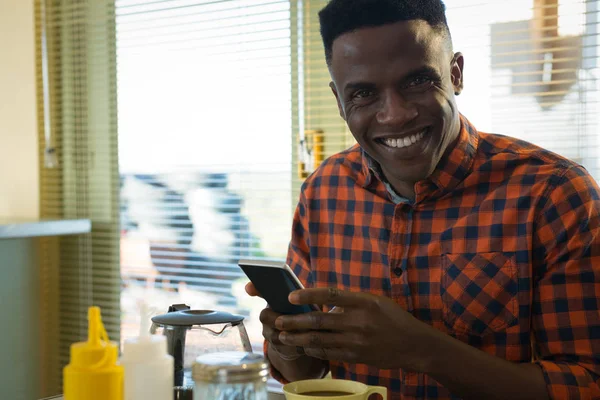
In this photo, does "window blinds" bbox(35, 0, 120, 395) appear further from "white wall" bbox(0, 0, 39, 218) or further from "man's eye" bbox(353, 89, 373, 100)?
"man's eye" bbox(353, 89, 373, 100)

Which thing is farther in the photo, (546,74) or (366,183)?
(546,74)

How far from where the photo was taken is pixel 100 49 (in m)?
2.92

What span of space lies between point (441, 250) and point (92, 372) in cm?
75

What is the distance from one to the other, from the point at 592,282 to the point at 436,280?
0.91ft

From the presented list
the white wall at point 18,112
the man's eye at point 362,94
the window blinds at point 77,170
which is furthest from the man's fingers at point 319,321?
the white wall at point 18,112

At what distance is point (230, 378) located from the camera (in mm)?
808

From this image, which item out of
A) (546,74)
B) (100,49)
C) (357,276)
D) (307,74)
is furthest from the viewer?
(100,49)

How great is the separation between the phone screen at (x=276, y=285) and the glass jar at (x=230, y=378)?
254 millimetres

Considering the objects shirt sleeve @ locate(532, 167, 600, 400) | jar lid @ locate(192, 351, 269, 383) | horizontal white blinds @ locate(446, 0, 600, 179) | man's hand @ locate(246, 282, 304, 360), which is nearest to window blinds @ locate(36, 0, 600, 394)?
horizontal white blinds @ locate(446, 0, 600, 179)

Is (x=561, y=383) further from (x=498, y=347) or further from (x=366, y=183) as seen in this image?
(x=366, y=183)

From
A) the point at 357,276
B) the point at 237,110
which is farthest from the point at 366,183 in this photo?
the point at 237,110

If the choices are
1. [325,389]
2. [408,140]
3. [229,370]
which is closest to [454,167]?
[408,140]

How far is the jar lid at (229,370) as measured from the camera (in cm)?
81

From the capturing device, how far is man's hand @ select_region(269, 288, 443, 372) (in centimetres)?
113
